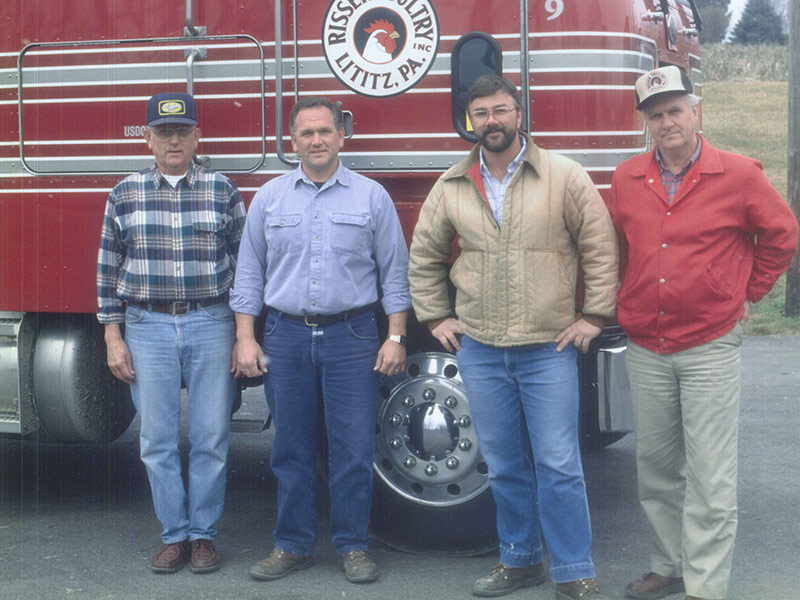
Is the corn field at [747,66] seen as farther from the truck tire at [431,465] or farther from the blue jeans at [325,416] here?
the blue jeans at [325,416]

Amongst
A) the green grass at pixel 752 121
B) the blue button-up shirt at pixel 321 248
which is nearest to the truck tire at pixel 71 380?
the blue button-up shirt at pixel 321 248

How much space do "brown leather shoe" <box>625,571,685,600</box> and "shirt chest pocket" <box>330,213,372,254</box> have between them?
164cm

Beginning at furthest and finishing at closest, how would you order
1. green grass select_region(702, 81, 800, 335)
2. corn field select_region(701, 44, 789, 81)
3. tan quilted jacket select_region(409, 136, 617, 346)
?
corn field select_region(701, 44, 789, 81)
green grass select_region(702, 81, 800, 335)
tan quilted jacket select_region(409, 136, 617, 346)

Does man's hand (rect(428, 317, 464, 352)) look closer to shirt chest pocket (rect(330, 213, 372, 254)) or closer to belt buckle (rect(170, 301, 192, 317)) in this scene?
shirt chest pocket (rect(330, 213, 372, 254))

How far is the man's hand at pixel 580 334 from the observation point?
4.11 meters

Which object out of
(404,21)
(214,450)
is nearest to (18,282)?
(214,450)

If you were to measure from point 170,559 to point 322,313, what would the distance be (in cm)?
120

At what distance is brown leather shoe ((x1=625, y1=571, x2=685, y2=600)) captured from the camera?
424 cm

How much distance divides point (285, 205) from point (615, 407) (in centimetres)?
153

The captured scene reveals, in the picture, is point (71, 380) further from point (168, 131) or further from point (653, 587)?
point (653, 587)

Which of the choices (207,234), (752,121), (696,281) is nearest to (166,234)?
(207,234)

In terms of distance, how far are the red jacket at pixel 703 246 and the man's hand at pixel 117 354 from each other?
6.58 feet

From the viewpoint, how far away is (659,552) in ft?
14.2

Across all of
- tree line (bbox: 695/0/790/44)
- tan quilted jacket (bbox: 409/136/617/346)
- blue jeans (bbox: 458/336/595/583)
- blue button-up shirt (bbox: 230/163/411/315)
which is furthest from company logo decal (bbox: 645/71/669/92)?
tree line (bbox: 695/0/790/44)
